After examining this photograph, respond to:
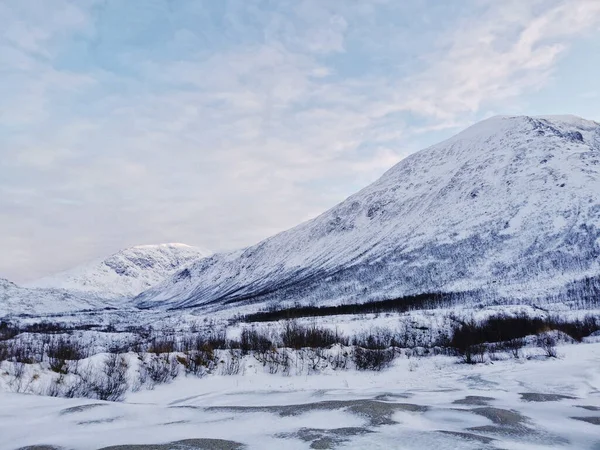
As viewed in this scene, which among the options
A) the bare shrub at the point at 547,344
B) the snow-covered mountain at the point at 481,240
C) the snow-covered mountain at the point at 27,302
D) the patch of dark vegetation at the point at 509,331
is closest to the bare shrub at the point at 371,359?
the patch of dark vegetation at the point at 509,331

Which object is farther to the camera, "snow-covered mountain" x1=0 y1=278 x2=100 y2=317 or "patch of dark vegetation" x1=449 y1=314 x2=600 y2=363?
"snow-covered mountain" x1=0 y1=278 x2=100 y2=317

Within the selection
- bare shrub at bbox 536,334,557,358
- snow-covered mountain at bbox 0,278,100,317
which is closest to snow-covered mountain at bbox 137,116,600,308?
snow-covered mountain at bbox 0,278,100,317

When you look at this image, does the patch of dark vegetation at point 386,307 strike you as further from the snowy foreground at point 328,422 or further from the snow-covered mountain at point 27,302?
the snowy foreground at point 328,422

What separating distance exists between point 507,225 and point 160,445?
148 m

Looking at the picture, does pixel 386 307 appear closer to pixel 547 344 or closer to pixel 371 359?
pixel 547 344

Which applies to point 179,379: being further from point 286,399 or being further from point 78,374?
point 286,399

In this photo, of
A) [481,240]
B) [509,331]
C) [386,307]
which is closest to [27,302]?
[386,307]

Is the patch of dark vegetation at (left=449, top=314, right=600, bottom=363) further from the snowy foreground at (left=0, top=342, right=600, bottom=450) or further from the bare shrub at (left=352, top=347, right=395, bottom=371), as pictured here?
the snowy foreground at (left=0, top=342, right=600, bottom=450)

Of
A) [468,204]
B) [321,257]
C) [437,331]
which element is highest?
[468,204]

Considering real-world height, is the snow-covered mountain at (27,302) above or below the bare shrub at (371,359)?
above

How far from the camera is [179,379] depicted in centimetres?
1866

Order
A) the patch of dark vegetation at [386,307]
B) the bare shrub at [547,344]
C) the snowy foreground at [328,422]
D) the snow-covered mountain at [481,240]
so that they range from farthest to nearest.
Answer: the snow-covered mountain at [481,240] → the patch of dark vegetation at [386,307] → the bare shrub at [547,344] → the snowy foreground at [328,422]

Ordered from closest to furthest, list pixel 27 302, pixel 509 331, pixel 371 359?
pixel 371 359 < pixel 509 331 < pixel 27 302

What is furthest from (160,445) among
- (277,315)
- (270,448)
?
(277,315)
